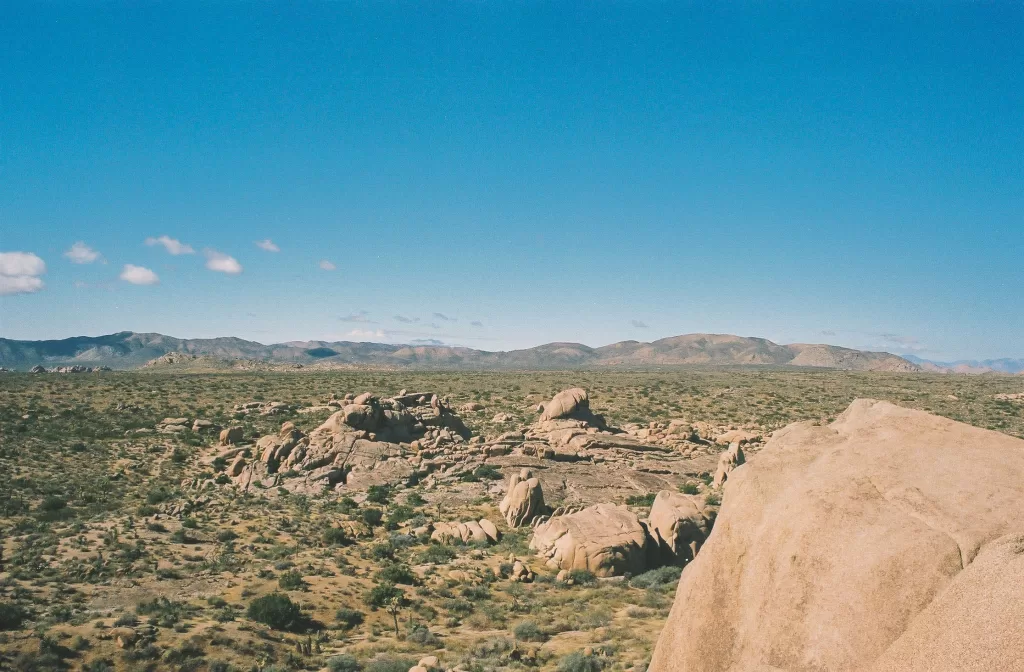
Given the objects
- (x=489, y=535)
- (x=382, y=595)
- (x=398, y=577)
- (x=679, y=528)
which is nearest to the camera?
(x=382, y=595)

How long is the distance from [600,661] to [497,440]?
27.3m

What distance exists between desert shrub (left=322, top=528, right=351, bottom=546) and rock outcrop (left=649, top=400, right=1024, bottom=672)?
70.9ft

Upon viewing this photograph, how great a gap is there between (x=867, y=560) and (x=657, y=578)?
17.0 metres

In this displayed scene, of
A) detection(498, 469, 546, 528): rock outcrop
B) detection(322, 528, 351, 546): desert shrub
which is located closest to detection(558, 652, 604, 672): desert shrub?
detection(498, 469, 546, 528): rock outcrop

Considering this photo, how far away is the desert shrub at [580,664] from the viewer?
14562mm

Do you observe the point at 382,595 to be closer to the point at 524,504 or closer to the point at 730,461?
the point at 524,504

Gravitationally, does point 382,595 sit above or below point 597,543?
below

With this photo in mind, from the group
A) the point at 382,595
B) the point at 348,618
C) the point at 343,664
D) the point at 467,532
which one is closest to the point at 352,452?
the point at 467,532

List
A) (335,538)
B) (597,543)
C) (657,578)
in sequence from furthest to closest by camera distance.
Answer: (335,538)
(597,543)
(657,578)

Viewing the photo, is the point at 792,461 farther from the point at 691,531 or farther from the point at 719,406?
the point at 719,406

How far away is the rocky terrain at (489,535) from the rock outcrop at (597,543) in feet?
0.35

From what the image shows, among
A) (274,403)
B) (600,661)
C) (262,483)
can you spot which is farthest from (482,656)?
(274,403)

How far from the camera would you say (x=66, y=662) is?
1370cm

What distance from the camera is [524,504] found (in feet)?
98.6
